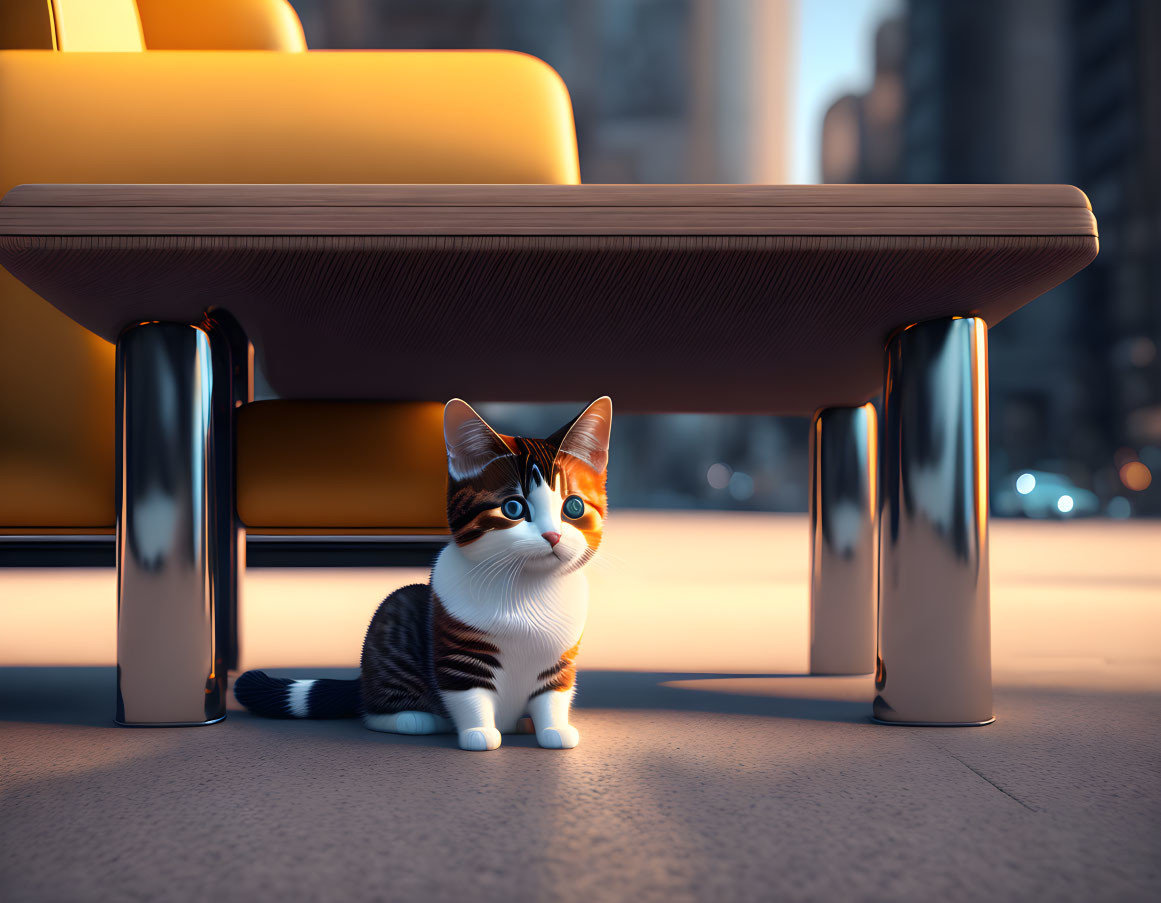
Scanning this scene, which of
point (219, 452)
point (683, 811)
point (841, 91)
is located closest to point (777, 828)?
point (683, 811)

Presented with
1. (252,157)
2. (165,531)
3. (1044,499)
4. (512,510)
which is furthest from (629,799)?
(1044,499)

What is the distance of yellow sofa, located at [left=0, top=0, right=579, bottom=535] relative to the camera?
1348 mm

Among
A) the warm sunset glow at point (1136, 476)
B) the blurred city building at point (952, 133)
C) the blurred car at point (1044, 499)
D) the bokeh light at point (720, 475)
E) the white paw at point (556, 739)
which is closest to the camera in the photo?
the white paw at point (556, 739)

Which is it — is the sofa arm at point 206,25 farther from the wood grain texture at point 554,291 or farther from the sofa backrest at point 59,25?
the wood grain texture at point 554,291

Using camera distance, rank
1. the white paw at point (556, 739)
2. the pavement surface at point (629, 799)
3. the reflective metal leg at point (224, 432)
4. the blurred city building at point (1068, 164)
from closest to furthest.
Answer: the pavement surface at point (629, 799) → the white paw at point (556, 739) → the reflective metal leg at point (224, 432) → the blurred city building at point (1068, 164)

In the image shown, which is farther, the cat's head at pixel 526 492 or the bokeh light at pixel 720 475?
the bokeh light at pixel 720 475

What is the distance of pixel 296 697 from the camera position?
4.30ft

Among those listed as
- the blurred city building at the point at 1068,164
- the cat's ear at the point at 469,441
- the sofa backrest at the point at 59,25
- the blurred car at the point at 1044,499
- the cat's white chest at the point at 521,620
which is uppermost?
the blurred city building at the point at 1068,164

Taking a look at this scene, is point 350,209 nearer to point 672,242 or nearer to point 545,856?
point 672,242

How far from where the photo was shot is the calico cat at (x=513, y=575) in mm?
1099

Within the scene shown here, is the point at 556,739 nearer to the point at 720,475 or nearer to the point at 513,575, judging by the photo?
the point at 513,575

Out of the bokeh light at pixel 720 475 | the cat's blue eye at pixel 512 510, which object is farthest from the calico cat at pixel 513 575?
the bokeh light at pixel 720 475

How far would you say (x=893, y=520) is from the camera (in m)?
1.24

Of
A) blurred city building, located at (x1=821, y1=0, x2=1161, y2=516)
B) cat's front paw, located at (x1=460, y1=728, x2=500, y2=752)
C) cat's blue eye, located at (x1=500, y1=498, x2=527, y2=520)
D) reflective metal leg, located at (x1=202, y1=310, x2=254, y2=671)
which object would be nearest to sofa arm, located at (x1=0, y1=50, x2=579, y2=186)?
reflective metal leg, located at (x1=202, y1=310, x2=254, y2=671)
